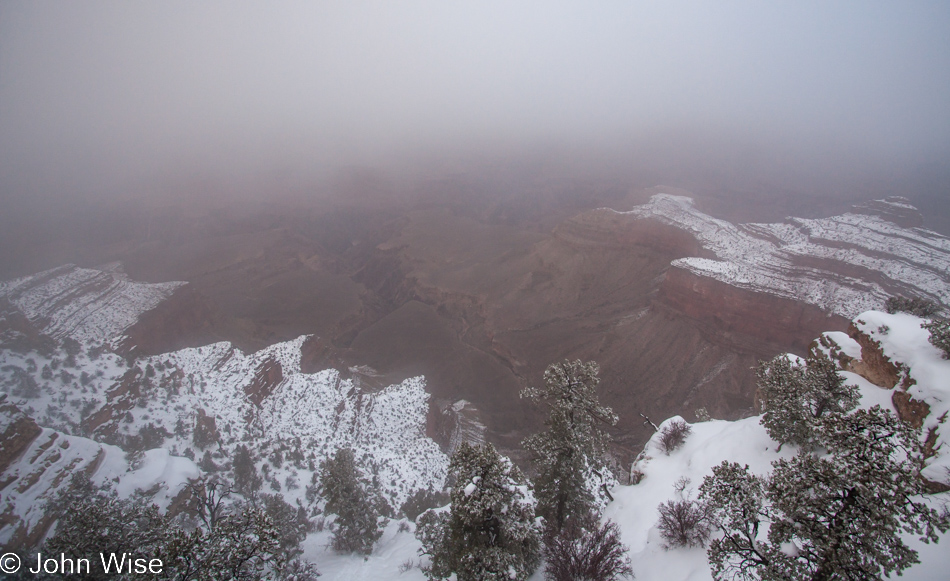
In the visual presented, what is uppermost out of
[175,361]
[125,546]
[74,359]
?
[125,546]

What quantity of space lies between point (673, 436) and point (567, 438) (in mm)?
8687

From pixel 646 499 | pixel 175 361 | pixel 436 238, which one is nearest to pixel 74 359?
pixel 175 361

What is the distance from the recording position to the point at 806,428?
13000mm

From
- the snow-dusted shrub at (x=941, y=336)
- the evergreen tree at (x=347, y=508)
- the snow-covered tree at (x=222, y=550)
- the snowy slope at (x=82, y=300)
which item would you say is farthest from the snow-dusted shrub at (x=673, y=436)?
the snowy slope at (x=82, y=300)

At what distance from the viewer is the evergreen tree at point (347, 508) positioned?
2053 centimetres

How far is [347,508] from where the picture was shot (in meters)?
20.6

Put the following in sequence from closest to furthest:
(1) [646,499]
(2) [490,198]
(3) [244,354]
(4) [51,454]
A: (1) [646,499]
(4) [51,454]
(3) [244,354]
(2) [490,198]

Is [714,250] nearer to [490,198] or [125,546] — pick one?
[125,546]

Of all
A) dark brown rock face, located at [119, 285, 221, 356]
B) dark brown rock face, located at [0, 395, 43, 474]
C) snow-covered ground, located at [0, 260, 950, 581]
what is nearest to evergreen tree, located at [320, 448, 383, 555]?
snow-covered ground, located at [0, 260, 950, 581]

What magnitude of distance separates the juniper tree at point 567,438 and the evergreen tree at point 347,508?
11386mm

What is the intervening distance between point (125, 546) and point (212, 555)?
3953 mm

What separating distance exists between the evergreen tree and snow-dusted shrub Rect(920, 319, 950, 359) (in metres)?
25.1

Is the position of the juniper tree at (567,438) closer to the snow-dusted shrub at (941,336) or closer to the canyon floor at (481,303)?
the snow-dusted shrub at (941,336)

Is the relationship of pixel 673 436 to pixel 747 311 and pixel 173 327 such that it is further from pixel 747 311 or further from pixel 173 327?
pixel 173 327
